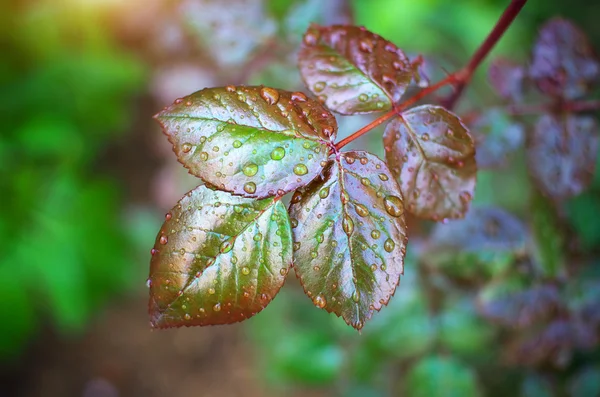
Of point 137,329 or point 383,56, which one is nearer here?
point 383,56

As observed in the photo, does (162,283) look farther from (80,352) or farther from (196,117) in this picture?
(80,352)

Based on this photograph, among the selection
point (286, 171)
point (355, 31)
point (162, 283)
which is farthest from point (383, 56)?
point (162, 283)

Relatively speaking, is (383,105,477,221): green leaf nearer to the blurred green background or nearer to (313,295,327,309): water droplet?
(313,295,327,309): water droplet

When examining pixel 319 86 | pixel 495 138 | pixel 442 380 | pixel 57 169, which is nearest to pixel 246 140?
pixel 319 86

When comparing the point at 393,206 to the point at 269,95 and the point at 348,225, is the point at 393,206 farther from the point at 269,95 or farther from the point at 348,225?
the point at 269,95

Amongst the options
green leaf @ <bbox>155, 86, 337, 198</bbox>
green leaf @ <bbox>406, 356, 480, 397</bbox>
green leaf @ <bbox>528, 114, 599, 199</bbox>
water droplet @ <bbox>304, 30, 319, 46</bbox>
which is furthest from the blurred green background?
green leaf @ <bbox>155, 86, 337, 198</bbox>

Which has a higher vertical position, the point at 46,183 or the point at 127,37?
the point at 127,37

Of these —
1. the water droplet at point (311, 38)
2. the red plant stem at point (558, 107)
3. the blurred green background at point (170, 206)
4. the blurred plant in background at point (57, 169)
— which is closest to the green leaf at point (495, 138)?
the red plant stem at point (558, 107)

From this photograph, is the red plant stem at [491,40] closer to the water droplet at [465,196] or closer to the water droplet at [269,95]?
the water droplet at [465,196]
